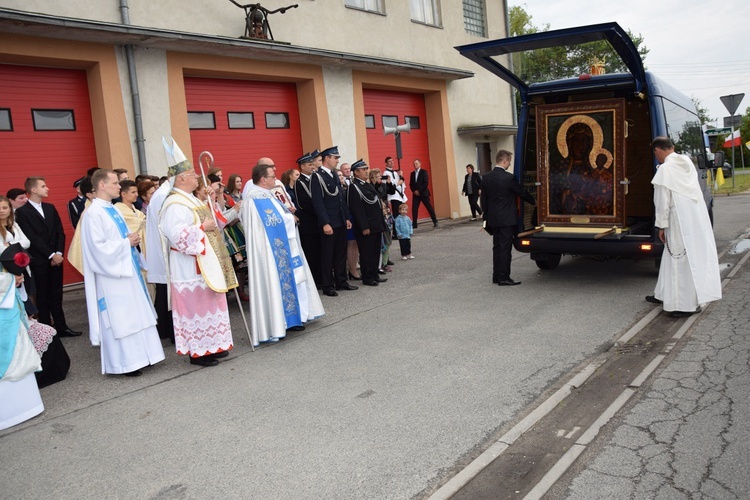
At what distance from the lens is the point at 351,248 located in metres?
10.3

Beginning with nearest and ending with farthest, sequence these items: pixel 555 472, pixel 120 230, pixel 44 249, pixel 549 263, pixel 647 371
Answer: pixel 555 472 → pixel 647 371 → pixel 120 230 → pixel 44 249 → pixel 549 263

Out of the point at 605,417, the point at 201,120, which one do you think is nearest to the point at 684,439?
the point at 605,417

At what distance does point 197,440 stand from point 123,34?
825 centimetres

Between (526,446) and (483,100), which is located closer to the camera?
(526,446)

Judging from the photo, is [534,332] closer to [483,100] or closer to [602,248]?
[602,248]

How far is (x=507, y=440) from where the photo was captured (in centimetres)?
405

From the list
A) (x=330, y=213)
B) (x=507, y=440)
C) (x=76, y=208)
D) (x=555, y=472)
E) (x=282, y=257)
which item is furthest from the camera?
(x=330, y=213)

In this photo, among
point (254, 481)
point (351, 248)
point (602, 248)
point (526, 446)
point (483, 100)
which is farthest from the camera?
point (483, 100)

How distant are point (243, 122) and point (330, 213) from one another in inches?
213

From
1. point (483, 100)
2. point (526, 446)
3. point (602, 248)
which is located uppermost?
point (483, 100)

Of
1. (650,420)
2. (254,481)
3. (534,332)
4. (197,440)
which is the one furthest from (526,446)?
(534,332)

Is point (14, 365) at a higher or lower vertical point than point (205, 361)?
higher

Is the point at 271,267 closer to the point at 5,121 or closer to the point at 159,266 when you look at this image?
the point at 159,266

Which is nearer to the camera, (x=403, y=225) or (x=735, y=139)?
(x=403, y=225)
